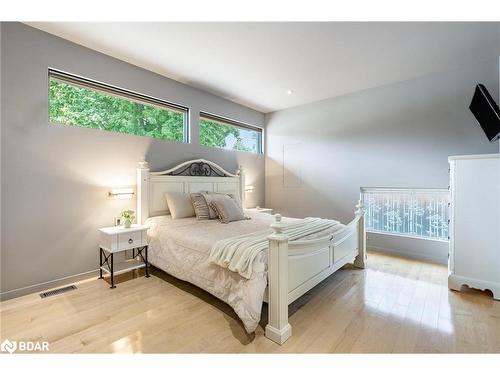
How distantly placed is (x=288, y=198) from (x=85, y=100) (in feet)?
12.6

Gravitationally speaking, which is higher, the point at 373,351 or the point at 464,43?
the point at 464,43

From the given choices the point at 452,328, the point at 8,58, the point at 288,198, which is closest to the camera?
the point at 452,328

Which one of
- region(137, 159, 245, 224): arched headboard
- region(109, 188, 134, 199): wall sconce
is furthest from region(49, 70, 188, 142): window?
region(109, 188, 134, 199): wall sconce

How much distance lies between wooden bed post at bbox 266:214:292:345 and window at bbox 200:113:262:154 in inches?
115

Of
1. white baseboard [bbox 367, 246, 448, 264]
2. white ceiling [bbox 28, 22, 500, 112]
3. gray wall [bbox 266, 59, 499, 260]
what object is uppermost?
white ceiling [bbox 28, 22, 500, 112]

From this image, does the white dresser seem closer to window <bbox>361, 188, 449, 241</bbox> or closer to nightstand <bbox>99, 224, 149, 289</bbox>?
A: window <bbox>361, 188, 449, 241</bbox>

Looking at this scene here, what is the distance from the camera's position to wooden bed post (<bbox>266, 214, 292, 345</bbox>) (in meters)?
1.74

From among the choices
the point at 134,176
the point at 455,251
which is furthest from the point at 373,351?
the point at 134,176

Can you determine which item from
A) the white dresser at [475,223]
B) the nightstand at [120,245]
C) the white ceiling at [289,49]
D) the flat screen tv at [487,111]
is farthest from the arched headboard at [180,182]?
the flat screen tv at [487,111]

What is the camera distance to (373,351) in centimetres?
165

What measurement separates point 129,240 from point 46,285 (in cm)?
93

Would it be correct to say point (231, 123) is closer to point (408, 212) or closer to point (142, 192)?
point (142, 192)
